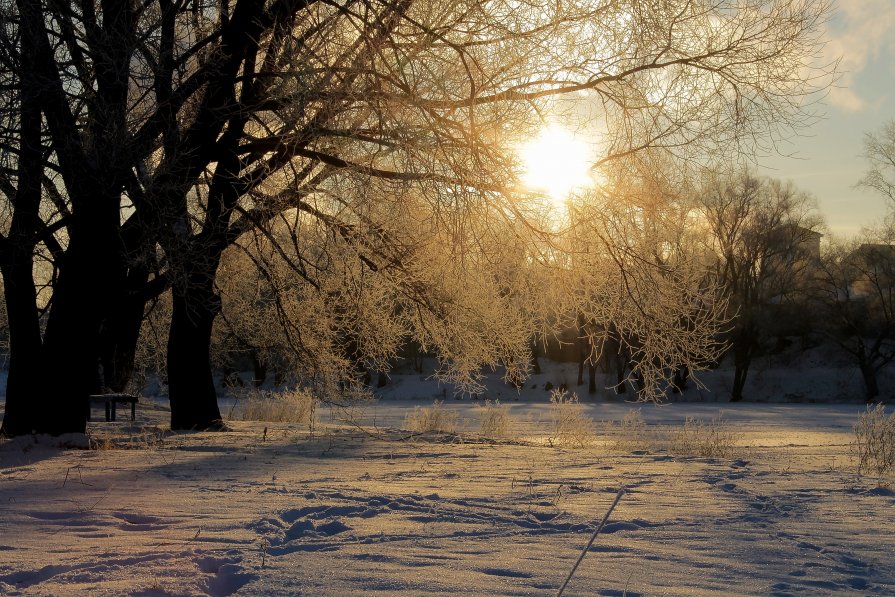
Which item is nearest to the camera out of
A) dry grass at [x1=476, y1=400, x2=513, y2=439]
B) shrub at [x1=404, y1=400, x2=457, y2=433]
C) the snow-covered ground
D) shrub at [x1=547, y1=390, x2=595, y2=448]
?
the snow-covered ground

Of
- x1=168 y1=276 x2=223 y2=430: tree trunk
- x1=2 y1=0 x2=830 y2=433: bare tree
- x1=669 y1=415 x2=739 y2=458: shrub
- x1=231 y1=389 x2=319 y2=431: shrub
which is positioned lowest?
x1=669 y1=415 x2=739 y2=458: shrub

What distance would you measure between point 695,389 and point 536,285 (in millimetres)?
38200

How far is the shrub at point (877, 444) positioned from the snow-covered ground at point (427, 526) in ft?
1.98

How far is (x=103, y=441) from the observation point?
355 inches

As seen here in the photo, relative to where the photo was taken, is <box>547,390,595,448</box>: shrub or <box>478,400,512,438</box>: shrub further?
<box>478,400,512,438</box>: shrub

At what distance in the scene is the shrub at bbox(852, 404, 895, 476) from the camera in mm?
8172

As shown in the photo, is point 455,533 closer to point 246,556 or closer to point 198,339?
point 246,556

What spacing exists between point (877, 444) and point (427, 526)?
22.3 feet

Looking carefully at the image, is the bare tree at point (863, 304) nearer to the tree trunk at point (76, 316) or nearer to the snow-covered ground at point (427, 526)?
the snow-covered ground at point (427, 526)

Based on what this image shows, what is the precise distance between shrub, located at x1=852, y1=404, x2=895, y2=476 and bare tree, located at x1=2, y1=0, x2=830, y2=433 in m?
3.64

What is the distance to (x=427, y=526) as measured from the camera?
4547mm

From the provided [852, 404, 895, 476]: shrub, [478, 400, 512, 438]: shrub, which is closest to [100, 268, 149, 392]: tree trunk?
[478, 400, 512, 438]: shrub

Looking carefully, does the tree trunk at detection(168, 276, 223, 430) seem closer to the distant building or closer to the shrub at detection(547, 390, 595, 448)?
the shrub at detection(547, 390, 595, 448)

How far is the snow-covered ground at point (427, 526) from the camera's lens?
3.46 m
